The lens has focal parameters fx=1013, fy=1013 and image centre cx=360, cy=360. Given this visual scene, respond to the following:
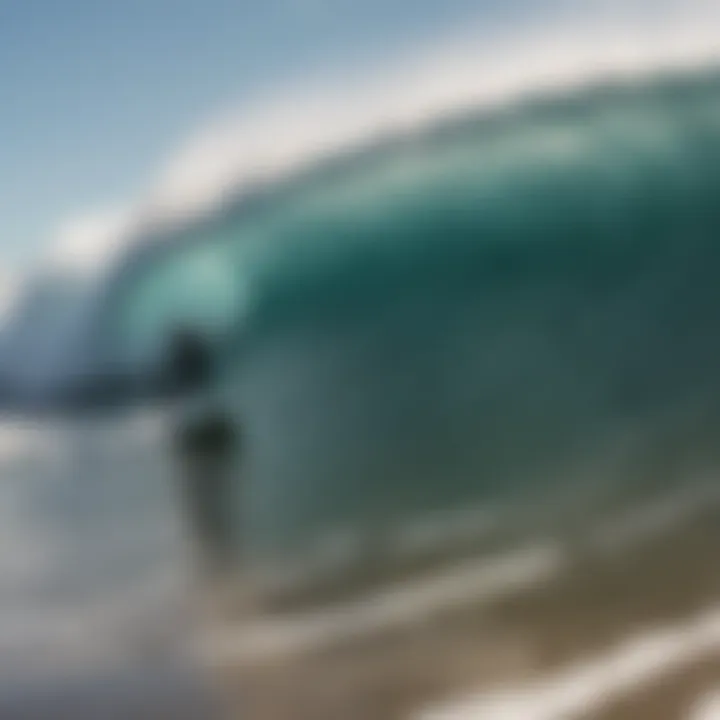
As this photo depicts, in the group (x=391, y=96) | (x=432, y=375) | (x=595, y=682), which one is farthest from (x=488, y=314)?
(x=595, y=682)

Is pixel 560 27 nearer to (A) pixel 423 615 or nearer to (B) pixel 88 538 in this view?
(A) pixel 423 615

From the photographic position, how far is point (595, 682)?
3.30ft

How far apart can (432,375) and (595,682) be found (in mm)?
352

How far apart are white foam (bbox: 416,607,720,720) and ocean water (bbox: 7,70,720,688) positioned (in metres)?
0.14

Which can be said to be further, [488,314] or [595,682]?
[488,314]

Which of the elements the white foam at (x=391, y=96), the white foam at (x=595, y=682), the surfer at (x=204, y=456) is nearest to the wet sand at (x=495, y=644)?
the white foam at (x=595, y=682)

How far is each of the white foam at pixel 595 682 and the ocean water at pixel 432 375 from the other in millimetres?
136

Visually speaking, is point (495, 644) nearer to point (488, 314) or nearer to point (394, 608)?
point (394, 608)

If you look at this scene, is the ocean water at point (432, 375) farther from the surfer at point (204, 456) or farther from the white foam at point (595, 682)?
the white foam at point (595, 682)

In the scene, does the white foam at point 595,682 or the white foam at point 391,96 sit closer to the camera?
the white foam at point 595,682

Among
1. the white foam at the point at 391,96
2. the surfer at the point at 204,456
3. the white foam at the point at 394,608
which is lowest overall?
the white foam at the point at 394,608

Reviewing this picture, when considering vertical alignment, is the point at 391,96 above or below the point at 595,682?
above

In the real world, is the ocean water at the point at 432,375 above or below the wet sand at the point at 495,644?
above

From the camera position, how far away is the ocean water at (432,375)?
1.08 meters
